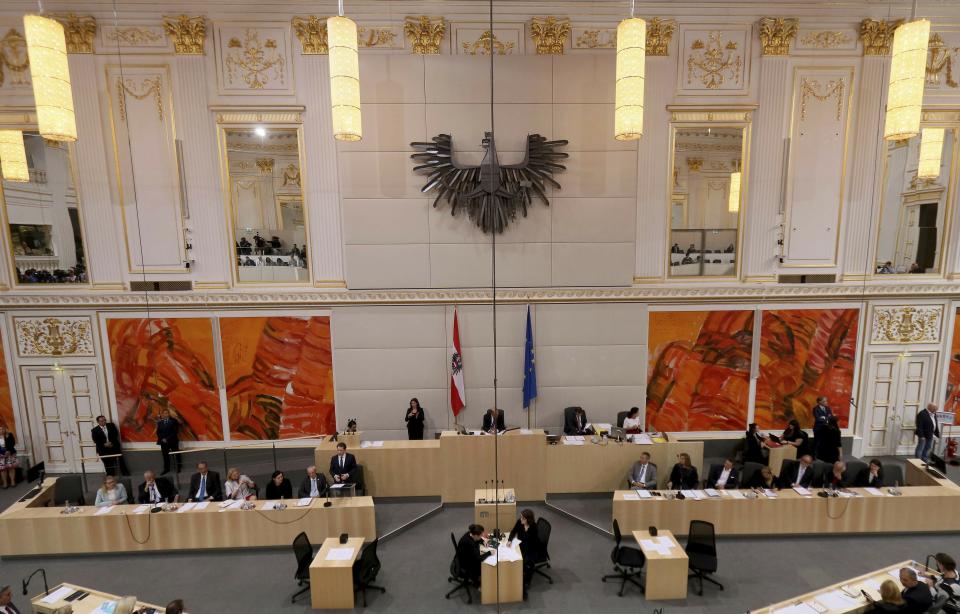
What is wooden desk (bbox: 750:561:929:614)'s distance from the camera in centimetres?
502

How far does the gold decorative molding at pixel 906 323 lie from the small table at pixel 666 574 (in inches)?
255

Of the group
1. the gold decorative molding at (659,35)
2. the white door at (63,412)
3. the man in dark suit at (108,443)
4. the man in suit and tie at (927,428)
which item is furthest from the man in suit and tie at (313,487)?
the man in suit and tie at (927,428)

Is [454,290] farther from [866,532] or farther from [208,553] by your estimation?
[866,532]

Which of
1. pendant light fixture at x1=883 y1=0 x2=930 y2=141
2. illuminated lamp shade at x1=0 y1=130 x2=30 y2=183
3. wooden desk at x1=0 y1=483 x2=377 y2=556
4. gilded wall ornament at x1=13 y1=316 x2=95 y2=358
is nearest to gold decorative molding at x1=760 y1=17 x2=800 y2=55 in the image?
pendant light fixture at x1=883 y1=0 x2=930 y2=141

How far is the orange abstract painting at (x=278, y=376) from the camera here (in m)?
9.05

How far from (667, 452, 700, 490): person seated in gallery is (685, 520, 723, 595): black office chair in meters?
1.35

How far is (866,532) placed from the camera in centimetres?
716

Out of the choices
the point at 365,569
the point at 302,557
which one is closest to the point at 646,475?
the point at 365,569

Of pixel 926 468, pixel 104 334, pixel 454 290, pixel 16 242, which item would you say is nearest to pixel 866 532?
pixel 926 468

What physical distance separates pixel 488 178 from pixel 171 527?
23.6 ft

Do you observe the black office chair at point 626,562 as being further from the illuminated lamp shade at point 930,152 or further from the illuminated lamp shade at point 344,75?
the illuminated lamp shade at point 930,152

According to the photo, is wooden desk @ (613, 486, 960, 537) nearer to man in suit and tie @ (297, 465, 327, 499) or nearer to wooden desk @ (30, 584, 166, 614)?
man in suit and tie @ (297, 465, 327, 499)

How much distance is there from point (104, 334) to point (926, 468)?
13.9 meters

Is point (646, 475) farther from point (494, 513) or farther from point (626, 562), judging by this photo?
point (494, 513)
